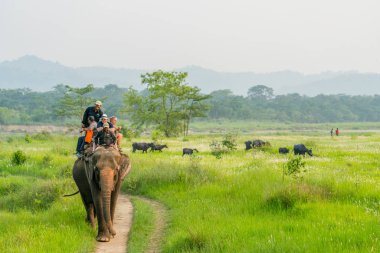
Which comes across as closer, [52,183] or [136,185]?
[52,183]

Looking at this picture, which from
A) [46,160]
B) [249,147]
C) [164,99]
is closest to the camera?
[46,160]

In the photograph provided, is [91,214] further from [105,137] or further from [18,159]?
[18,159]

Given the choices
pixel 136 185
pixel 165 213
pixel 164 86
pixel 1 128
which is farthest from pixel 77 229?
pixel 1 128

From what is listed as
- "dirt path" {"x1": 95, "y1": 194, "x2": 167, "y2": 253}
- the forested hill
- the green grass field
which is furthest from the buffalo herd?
the forested hill

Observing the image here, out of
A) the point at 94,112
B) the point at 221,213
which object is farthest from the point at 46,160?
the point at 221,213

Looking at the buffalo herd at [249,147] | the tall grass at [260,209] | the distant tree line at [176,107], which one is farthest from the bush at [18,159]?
the distant tree line at [176,107]

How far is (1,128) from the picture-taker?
4562 inches

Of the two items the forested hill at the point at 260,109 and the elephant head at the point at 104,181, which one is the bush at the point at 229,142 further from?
the forested hill at the point at 260,109

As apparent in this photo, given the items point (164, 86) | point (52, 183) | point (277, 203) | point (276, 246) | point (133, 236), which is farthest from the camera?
point (164, 86)

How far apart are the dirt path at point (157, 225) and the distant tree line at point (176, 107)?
48645 millimetres

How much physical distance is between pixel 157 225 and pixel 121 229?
3.70ft

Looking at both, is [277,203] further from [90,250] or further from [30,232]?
[30,232]

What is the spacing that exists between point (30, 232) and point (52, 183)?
6.03 metres

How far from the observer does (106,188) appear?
1060 cm
